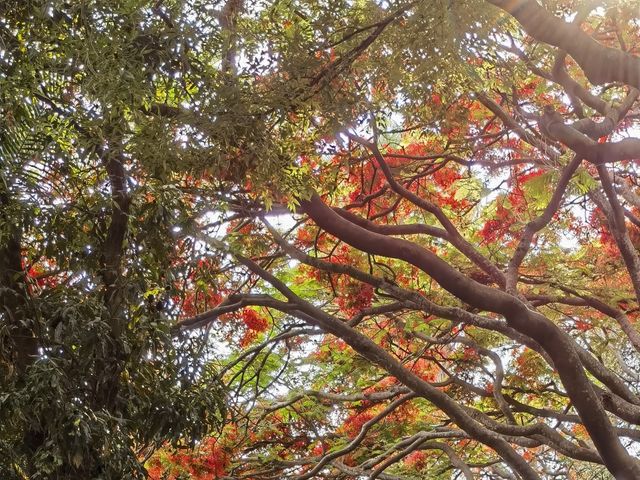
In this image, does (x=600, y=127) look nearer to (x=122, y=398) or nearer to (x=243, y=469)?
(x=122, y=398)

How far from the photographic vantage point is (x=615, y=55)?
346cm

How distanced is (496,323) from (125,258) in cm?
277

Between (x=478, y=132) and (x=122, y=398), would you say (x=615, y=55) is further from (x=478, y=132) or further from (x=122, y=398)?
(x=478, y=132)

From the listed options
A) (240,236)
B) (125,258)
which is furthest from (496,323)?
(125,258)

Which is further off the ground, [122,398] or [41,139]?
[41,139]

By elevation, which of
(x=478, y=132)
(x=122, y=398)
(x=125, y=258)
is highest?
(x=478, y=132)

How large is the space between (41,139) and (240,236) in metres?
2.55

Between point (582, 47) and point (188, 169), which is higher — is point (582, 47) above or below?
above

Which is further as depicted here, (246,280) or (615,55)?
(246,280)

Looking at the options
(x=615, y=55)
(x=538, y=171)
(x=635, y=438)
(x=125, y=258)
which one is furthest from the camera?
(x=538, y=171)

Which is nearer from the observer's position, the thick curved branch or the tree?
the thick curved branch

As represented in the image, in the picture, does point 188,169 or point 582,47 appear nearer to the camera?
point 582,47

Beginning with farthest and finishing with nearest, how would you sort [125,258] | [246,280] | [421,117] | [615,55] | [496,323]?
[246,280]
[496,323]
[421,117]
[125,258]
[615,55]

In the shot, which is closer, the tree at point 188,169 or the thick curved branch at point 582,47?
the thick curved branch at point 582,47
